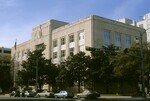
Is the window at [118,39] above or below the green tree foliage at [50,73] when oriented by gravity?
above

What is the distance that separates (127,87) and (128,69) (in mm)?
24734

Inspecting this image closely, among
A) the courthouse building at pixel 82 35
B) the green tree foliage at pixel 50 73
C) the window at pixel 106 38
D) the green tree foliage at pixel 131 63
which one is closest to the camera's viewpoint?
the green tree foliage at pixel 131 63

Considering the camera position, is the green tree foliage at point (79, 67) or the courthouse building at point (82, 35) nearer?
the green tree foliage at point (79, 67)

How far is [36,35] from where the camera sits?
102 m

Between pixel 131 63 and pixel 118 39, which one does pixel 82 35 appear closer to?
pixel 118 39

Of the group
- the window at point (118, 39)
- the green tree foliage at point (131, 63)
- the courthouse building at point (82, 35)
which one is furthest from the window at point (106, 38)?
the green tree foliage at point (131, 63)

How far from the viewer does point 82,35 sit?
8012 centimetres

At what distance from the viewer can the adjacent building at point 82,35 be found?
7781 centimetres

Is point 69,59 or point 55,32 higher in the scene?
point 55,32

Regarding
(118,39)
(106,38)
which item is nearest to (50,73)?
(106,38)

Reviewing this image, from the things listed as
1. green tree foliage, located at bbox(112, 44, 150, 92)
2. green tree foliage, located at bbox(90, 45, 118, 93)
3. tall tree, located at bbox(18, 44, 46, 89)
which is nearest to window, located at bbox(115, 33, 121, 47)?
green tree foliage, located at bbox(90, 45, 118, 93)

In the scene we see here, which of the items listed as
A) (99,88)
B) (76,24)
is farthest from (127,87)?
(76,24)

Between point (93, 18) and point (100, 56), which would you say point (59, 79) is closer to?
point (100, 56)

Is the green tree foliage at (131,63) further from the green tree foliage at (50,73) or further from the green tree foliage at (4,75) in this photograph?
the green tree foliage at (4,75)
